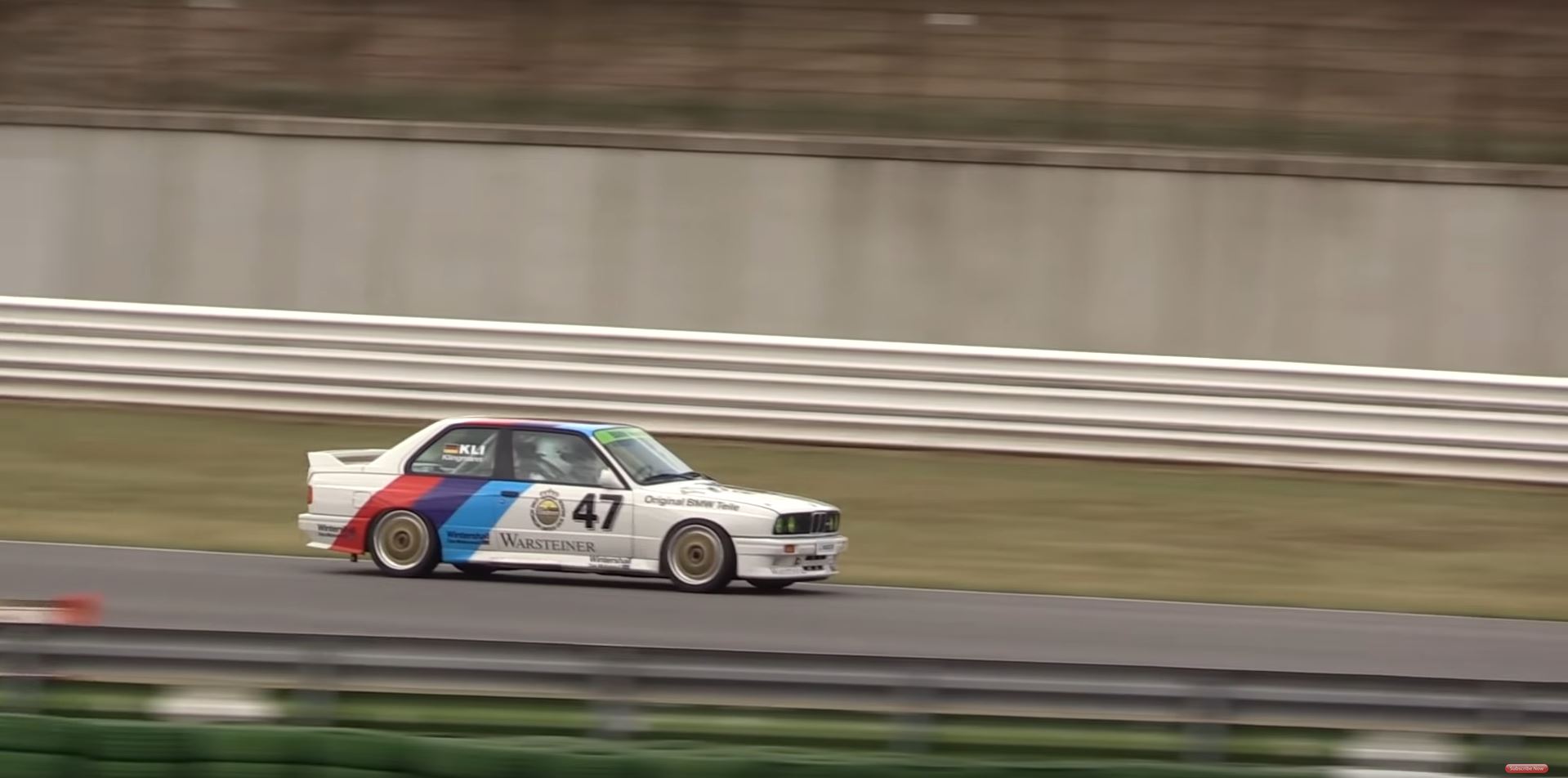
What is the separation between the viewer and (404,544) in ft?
40.4

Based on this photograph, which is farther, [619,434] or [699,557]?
[619,434]

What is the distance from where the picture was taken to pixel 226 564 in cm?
1204

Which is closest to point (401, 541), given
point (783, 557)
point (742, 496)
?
point (742, 496)

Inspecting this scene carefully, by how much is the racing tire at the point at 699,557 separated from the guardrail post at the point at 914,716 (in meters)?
5.42

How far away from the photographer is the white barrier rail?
1597cm

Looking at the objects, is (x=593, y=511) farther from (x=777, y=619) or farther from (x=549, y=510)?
(x=777, y=619)

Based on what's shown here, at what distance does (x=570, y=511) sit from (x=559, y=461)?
38 cm

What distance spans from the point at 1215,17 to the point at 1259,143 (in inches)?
52.6

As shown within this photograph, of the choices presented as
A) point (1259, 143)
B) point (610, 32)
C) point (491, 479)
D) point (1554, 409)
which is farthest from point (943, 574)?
point (610, 32)

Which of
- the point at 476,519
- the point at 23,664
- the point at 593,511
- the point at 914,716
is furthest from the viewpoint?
the point at 476,519

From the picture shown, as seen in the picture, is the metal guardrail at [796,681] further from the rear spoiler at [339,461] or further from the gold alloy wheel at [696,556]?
the rear spoiler at [339,461]

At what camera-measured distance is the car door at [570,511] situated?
1192 cm

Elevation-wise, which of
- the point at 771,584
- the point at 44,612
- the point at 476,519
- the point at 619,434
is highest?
the point at 619,434

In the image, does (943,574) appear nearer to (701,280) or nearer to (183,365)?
(701,280)
